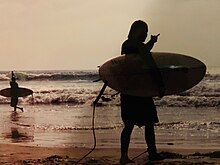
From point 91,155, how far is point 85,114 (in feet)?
0.32

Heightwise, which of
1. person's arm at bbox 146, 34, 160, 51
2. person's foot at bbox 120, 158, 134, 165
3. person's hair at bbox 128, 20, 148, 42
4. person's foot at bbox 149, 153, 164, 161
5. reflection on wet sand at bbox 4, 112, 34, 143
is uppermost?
person's hair at bbox 128, 20, 148, 42

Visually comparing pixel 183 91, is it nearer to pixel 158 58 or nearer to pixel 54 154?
pixel 158 58

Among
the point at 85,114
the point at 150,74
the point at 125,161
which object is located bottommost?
the point at 125,161

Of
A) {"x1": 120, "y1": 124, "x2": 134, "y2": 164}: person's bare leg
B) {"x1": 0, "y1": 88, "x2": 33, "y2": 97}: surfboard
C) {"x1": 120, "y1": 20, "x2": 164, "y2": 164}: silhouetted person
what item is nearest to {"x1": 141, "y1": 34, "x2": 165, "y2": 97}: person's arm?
{"x1": 120, "y1": 20, "x2": 164, "y2": 164}: silhouetted person

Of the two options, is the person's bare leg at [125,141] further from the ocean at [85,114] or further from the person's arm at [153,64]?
the person's arm at [153,64]

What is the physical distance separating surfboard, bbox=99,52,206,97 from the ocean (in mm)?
21

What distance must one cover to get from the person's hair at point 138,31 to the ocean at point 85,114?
0.12 meters

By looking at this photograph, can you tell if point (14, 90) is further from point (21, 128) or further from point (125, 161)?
point (125, 161)

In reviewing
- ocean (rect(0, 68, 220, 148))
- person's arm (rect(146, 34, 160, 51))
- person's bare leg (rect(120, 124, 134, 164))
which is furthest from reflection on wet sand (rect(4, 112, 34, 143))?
person's arm (rect(146, 34, 160, 51))

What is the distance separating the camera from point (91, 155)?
1.26 meters

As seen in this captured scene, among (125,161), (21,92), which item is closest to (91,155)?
(125,161)

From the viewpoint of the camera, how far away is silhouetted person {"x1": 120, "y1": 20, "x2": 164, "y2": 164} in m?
1.21

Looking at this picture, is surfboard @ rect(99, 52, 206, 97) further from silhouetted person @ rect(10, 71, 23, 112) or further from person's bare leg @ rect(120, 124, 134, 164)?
silhouetted person @ rect(10, 71, 23, 112)

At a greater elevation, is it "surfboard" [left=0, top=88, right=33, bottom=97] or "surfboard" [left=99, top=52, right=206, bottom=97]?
"surfboard" [left=99, top=52, right=206, bottom=97]
